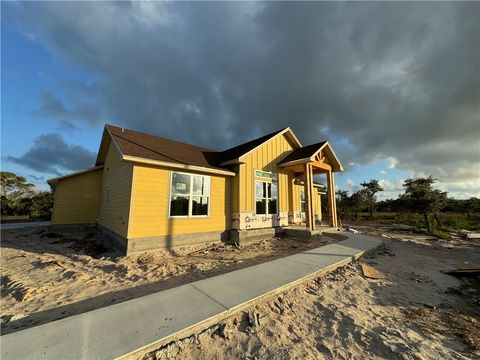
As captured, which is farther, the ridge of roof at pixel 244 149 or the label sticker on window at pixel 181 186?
the ridge of roof at pixel 244 149

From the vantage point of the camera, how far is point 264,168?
11703 mm

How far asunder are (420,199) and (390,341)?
18971mm

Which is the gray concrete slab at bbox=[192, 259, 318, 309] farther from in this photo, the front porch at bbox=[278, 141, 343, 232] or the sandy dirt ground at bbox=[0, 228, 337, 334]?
the front porch at bbox=[278, 141, 343, 232]

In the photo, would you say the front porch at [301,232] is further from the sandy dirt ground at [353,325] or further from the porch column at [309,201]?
the sandy dirt ground at [353,325]

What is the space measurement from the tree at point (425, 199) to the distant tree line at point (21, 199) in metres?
39.2

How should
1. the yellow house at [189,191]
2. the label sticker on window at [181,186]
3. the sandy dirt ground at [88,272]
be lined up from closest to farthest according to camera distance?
the sandy dirt ground at [88,272], the yellow house at [189,191], the label sticker on window at [181,186]

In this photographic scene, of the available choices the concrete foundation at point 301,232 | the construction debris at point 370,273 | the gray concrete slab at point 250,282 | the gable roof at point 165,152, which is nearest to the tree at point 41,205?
the gable roof at point 165,152

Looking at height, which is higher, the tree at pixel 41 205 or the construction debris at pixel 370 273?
the tree at pixel 41 205

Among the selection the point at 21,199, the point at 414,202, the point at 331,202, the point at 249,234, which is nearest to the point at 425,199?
the point at 414,202

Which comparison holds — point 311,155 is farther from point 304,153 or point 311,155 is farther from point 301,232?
point 301,232

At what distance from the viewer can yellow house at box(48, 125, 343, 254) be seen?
8.08 meters

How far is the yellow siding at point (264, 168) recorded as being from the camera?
35.0 feet

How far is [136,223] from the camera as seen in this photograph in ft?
25.4

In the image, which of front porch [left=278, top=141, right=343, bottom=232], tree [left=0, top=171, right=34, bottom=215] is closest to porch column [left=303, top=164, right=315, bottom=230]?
front porch [left=278, top=141, right=343, bottom=232]
